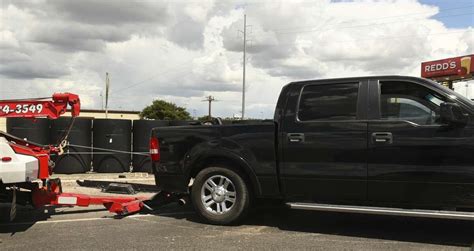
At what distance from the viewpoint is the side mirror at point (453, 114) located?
561 cm

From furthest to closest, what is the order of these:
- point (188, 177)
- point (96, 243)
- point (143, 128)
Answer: point (143, 128)
point (188, 177)
point (96, 243)

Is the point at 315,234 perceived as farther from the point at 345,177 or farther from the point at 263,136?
the point at 263,136

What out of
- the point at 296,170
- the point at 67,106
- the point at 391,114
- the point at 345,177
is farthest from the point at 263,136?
the point at 67,106

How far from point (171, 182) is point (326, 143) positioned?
2331 mm

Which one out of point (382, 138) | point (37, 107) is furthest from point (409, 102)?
point (37, 107)

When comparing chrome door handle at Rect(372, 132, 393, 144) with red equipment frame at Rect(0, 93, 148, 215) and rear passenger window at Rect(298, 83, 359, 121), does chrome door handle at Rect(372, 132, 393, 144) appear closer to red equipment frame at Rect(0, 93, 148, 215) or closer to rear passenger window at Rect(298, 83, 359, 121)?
rear passenger window at Rect(298, 83, 359, 121)

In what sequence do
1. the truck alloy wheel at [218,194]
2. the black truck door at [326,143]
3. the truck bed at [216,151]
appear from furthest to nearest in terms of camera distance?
the truck alloy wheel at [218,194] < the truck bed at [216,151] < the black truck door at [326,143]

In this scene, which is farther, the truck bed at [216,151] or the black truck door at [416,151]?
the truck bed at [216,151]

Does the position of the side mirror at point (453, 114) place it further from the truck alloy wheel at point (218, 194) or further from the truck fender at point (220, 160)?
the truck alloy wheel at point (218, 194)

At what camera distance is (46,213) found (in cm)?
782

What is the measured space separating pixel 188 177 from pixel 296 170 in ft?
5.24

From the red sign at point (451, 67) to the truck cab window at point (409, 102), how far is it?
37.8m

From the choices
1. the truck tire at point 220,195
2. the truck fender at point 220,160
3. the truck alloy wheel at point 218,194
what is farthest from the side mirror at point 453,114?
the truck alloy wheel at point 218,194

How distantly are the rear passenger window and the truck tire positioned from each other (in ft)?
4.03
